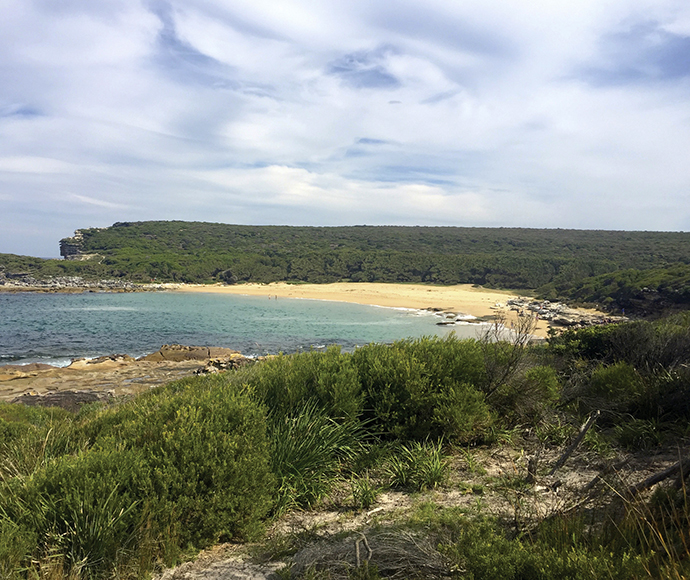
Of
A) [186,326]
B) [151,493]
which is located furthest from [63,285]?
[151,493]

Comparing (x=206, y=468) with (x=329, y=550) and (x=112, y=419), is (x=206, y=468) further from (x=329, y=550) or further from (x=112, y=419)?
(x=112, y=419)

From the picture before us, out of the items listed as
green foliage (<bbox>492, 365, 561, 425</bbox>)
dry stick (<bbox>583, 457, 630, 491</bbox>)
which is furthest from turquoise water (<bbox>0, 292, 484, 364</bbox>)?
dry stick (<bbox>583, 457, 630, 491</bbox>)

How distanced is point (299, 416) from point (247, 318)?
34007 mm

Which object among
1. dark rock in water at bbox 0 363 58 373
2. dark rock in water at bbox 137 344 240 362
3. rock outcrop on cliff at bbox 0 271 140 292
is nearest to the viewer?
dark rock in water at bbox 0 363 58 373

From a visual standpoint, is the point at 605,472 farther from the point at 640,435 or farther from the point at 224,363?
the point at 224,363

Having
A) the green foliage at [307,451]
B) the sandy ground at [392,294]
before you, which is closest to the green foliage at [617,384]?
the green foliage at [307,451]

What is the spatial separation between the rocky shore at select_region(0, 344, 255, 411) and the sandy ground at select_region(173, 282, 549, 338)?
24698 mm

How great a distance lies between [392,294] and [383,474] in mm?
51814

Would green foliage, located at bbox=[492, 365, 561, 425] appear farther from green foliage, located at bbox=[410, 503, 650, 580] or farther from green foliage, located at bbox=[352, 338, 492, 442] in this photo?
green foliage, located at bbox=[410, 503, 650, 580]

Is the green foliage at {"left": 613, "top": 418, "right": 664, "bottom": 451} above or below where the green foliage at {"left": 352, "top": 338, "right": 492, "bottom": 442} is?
below

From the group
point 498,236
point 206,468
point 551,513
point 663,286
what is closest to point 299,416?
point 206,468

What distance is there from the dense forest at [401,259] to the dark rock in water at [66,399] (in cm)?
3323

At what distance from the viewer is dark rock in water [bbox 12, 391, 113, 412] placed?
541 inches

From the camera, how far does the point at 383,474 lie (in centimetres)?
486
